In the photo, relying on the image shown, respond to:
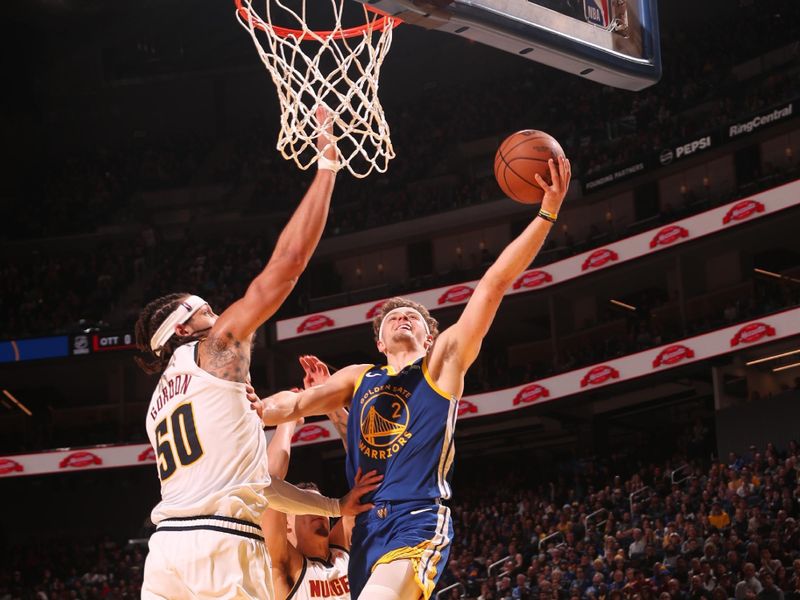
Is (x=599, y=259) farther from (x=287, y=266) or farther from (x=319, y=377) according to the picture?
(x=287, y=266)

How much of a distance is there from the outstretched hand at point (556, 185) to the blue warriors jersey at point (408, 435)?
898mm

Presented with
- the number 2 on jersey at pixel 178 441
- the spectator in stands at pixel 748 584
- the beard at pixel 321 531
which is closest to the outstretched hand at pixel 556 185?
the number 2 on jersey at pixel 178 441

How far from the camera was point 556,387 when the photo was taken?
76.7 ft

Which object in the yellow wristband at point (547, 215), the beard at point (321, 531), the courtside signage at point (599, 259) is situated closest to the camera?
the yellow wristband at point (547, 215)

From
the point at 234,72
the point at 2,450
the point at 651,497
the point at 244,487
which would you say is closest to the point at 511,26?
the point at 244,487

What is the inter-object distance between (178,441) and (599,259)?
20190mm

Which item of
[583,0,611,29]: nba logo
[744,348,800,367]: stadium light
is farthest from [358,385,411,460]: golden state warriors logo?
[744,348,800,367]: stadium light

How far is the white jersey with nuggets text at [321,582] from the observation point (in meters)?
5.63

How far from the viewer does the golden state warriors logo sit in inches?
185

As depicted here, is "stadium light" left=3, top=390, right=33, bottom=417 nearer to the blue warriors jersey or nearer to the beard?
the beard

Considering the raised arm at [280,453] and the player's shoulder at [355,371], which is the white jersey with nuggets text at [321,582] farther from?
the player's shoulder at [355,371]

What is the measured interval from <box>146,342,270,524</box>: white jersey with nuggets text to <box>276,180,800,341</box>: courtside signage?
18.9 meters

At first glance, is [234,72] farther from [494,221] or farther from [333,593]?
[333,593]

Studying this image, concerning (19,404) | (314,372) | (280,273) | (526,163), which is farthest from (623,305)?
(280,273)
